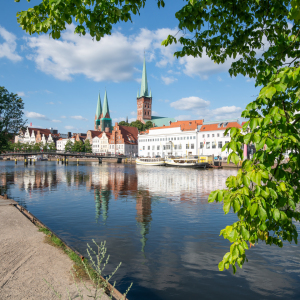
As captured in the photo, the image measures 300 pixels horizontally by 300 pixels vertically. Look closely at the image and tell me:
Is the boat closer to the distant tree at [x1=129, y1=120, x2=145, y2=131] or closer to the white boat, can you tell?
the white boat

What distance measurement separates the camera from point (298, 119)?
113 inches

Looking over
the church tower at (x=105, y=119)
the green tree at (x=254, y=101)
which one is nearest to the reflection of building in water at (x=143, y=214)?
the green tree at (x=254, y=101)

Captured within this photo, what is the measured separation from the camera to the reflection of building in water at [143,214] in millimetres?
10734

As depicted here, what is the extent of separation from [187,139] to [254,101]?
288 ft

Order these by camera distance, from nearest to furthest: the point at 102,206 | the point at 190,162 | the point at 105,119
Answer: the point at 102,206 < the point at 190,162 < the point at 105,119

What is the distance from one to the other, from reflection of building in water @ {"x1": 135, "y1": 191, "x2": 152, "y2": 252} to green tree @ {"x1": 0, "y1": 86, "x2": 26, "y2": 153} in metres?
17.8

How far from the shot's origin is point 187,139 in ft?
295

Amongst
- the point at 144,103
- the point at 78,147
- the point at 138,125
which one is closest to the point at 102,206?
the point at 78,147

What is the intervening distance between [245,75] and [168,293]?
554 centimetres

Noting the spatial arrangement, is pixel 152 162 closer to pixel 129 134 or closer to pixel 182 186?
pixel 129 134

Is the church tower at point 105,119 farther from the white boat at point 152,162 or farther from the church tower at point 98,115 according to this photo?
the white boat at point 152,162

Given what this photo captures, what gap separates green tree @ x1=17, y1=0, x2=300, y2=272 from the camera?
2682 mm

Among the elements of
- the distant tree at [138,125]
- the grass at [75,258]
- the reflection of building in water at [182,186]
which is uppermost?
the distant tree at [138,125]

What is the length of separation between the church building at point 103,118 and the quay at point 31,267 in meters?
149
